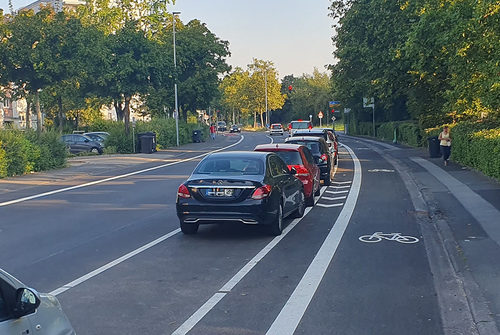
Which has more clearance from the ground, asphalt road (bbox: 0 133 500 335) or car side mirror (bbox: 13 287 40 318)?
car side mirror (bbox: 13 287 40 318)

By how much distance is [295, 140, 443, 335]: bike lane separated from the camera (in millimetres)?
6621

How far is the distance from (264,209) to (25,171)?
58.6 ft

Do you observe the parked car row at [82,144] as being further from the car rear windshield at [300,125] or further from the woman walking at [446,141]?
the woman walking at [446,141]

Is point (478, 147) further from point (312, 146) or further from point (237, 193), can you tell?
point (237, 193)

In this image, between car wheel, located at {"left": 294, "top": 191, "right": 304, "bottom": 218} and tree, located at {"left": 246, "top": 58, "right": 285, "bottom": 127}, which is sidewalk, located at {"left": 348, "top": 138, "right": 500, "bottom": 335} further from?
tree, located at {"left": 246, "top": 58, "right": 285, "bottom": 127}

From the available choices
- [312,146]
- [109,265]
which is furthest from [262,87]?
[109,265]

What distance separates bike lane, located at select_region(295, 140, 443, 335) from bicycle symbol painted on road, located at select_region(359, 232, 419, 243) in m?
0.14

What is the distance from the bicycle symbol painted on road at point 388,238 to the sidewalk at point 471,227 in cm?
57

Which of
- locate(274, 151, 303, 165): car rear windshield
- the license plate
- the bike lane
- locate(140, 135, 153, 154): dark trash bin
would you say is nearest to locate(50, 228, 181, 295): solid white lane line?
the license plate

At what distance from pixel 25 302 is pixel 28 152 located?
2433 cm

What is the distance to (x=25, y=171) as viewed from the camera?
26.4 m

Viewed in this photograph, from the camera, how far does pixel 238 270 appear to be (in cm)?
915

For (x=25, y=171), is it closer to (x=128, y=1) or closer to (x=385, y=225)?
(x=385, y=225)

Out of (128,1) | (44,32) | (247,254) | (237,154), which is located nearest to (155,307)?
(247,254)
